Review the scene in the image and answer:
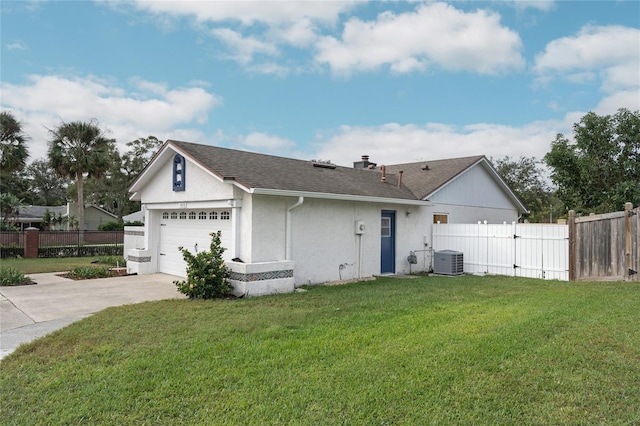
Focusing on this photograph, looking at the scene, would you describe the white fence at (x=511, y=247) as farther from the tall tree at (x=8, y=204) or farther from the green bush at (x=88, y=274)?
the tall tree at (x=8, y=204)

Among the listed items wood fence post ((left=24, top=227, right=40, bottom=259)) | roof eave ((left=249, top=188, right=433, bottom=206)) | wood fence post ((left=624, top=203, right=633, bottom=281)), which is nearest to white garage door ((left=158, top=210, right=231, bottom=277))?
roof eave ((left=249, top=188, right=433, bottom=206))

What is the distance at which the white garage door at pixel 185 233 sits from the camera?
35.0 ft

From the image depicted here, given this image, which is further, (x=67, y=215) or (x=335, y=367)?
(x=67, y=215)

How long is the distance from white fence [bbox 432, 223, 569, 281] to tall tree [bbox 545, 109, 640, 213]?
4.09m

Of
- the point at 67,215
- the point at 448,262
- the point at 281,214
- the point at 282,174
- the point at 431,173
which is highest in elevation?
the point at 431,173

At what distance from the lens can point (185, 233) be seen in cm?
1197

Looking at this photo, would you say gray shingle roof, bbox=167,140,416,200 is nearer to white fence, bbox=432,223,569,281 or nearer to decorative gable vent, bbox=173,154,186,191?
decorative gable vent, bbox=173,154,186,191

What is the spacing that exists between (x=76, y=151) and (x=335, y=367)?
25859 mm

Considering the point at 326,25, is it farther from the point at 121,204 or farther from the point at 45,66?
the point at 121,204

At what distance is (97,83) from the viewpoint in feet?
46.2

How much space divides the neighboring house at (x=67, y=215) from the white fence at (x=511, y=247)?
3337 cm

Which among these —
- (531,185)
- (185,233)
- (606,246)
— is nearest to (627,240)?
(606,246)

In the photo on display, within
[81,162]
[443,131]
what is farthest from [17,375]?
[81,162]

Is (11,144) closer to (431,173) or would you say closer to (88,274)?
(88,274)
